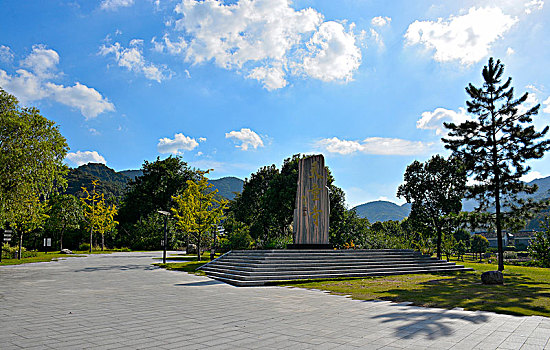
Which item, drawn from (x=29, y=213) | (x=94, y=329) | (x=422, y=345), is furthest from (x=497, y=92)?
(x=29, y=213)

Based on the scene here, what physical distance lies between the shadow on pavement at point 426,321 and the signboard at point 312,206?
11669 mm

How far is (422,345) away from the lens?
5.14 m

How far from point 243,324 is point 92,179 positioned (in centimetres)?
7421

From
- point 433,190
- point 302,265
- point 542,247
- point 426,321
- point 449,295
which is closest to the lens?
point 426,321

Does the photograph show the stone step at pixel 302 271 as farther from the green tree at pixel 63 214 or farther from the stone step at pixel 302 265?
the green tree at pixel 63 214

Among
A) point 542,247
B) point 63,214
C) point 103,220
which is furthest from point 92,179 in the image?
point 542,247

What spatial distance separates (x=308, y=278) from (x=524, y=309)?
25.7ft

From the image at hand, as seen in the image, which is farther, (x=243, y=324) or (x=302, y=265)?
(x=302, y=265)

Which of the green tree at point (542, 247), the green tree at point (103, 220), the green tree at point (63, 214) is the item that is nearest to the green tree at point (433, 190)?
the green tree at point (542, 247)

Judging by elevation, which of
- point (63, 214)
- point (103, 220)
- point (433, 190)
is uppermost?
point (433, 190)

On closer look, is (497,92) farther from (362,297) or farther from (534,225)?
(534,225)

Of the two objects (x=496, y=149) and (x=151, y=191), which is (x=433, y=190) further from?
(x=151, y=191)

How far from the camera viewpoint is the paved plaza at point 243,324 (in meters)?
5.28

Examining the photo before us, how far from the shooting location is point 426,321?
679cm
